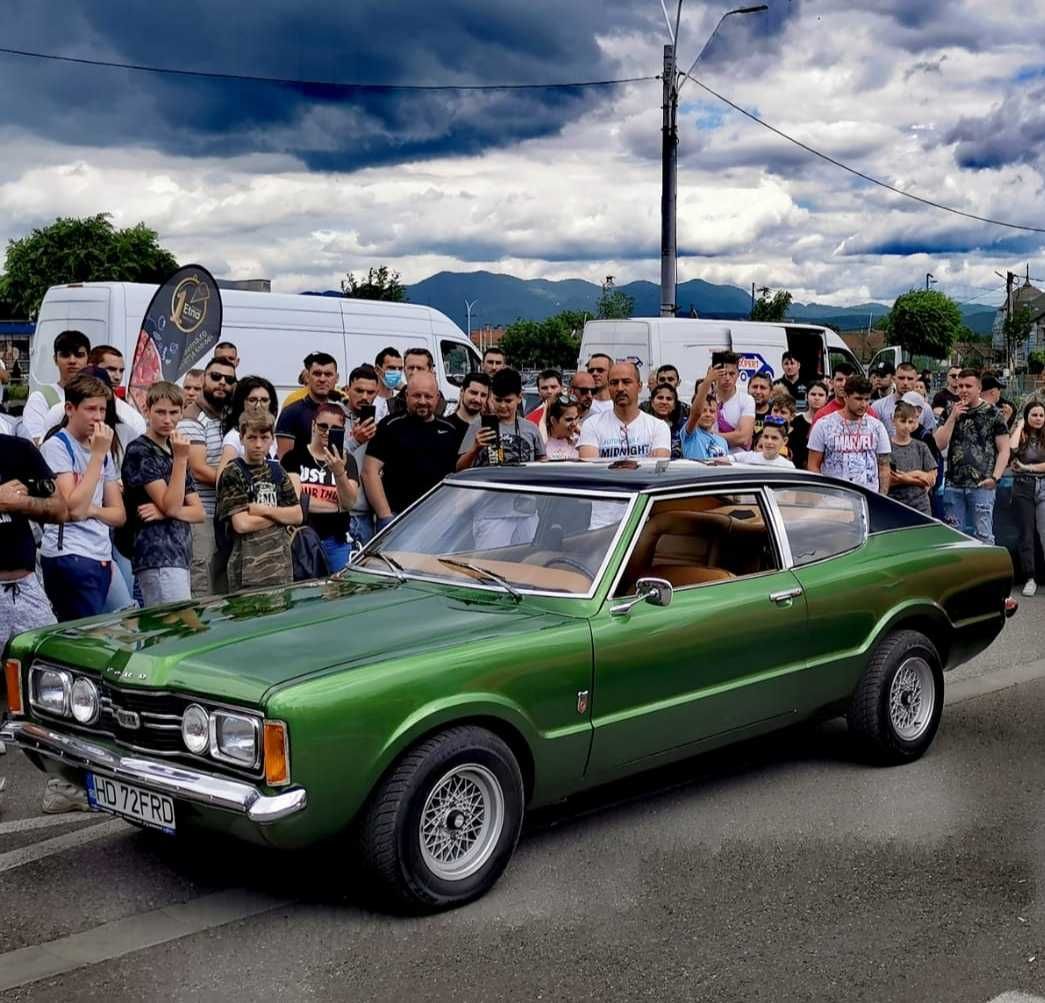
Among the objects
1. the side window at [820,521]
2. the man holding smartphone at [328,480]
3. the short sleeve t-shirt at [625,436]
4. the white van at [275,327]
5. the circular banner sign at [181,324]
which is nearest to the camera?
the side window at [820,521]

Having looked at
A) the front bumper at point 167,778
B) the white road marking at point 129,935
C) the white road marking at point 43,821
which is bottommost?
the white road marking at point 43,821

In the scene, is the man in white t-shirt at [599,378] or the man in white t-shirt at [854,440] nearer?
the man in white t-shirt at [854,440]

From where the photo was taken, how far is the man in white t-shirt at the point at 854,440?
10109mm

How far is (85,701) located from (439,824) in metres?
1.31

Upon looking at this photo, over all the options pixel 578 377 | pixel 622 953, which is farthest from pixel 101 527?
pixel 578 377

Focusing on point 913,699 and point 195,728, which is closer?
point 195,728

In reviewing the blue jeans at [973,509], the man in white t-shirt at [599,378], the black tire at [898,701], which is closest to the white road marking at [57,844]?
the black tire at [898,701]

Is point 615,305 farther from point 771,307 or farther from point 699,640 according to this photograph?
point 699,640

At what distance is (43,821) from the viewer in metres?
5.40

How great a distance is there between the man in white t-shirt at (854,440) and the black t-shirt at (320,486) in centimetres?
402

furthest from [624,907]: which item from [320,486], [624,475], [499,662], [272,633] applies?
[320,486]

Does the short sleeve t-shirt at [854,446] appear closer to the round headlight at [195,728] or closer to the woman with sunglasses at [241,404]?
the woman with sunglasses at [241,404]

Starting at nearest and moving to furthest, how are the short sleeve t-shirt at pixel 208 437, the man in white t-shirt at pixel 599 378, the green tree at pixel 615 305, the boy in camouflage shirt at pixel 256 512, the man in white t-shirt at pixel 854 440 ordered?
1. the boy in camouflage shirt at pixel 256 512
2. the short sleeve t-shirt at pixel 208 437
3. the man in white t-shirt at pixel 854 440
4. the man in white t-shirt at pixel 599 378
5. the green tree at pixel 615 305

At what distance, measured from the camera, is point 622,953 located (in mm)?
4066
